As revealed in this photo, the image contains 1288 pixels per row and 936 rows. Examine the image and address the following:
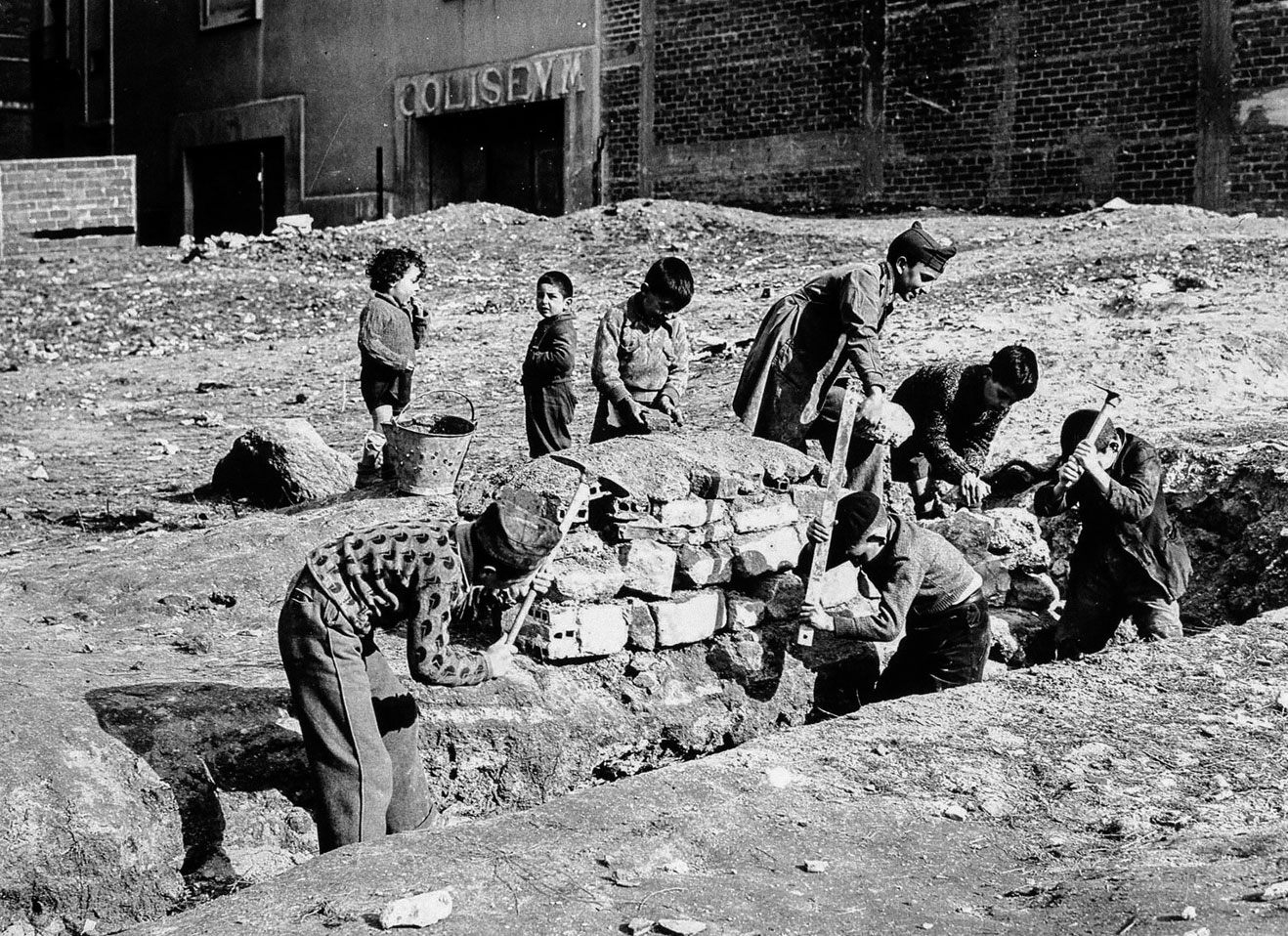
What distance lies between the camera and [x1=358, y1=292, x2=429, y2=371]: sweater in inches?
315

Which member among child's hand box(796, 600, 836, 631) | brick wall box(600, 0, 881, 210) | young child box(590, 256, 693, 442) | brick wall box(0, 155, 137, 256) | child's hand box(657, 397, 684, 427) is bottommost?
child's hand box(796, 600, 836, 631)

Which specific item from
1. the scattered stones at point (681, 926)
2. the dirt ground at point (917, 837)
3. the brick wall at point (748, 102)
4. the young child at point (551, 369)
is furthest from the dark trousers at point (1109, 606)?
the brick wall at point (748, 102)

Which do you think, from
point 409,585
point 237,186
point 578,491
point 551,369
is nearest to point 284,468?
point 551,369

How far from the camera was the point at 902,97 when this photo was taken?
1602cm

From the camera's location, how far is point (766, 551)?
19.9 ft

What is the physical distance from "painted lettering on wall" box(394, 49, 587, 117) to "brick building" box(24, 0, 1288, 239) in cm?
3

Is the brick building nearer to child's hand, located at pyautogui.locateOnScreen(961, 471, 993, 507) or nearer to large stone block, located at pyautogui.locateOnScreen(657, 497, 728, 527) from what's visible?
child's hand, located at pyautogui.locateOnScreen(961, 471, 993, 507)

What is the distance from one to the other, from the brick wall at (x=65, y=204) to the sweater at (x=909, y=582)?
633 inches

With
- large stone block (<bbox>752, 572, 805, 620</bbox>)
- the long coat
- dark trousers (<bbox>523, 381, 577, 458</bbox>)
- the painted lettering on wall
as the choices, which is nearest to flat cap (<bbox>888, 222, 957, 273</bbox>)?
the long coat

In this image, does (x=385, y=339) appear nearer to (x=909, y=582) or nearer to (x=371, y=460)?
(x=371, y=460)

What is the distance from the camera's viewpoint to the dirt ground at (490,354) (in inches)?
225

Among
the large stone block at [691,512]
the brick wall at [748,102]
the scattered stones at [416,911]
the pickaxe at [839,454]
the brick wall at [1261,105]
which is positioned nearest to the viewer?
the scattered stones at [416,911]

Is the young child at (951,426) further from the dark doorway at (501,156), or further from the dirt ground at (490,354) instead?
the dark doorway at (501,156)

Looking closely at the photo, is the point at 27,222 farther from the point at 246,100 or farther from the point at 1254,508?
the point at 1254,508
